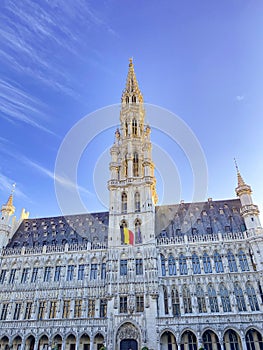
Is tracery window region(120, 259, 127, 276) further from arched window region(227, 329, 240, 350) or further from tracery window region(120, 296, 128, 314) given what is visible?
arched window region(227, 329, 240, 350)

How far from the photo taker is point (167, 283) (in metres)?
41.2

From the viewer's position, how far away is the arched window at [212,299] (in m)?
38.5

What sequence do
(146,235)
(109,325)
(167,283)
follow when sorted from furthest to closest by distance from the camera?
(146,235), (167,283), (109,325)

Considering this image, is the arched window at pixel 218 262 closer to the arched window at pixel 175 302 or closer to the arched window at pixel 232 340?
the arched window at pixel 175 302

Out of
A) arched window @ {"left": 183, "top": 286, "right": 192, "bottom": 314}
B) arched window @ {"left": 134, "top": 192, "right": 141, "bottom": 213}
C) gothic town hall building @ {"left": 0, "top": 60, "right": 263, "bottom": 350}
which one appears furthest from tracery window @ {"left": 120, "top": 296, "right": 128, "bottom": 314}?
arched window @ {"left": 134, "top": 192, "right": 141, "bottom": 213}

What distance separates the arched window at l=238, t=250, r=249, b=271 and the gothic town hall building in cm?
15

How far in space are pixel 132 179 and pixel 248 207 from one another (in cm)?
2103

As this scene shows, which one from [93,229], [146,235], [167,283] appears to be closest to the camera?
[167,283]

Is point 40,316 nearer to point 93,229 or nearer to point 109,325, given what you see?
point 109,325

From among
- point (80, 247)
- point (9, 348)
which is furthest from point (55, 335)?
point (80, 247)

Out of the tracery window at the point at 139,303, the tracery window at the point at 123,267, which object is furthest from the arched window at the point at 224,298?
the tracery window at the point at 123,267

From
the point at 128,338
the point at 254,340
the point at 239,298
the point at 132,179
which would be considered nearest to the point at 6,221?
the point at 132,179

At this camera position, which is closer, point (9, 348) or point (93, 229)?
point (9, 348)

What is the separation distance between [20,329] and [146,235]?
24.6 m
